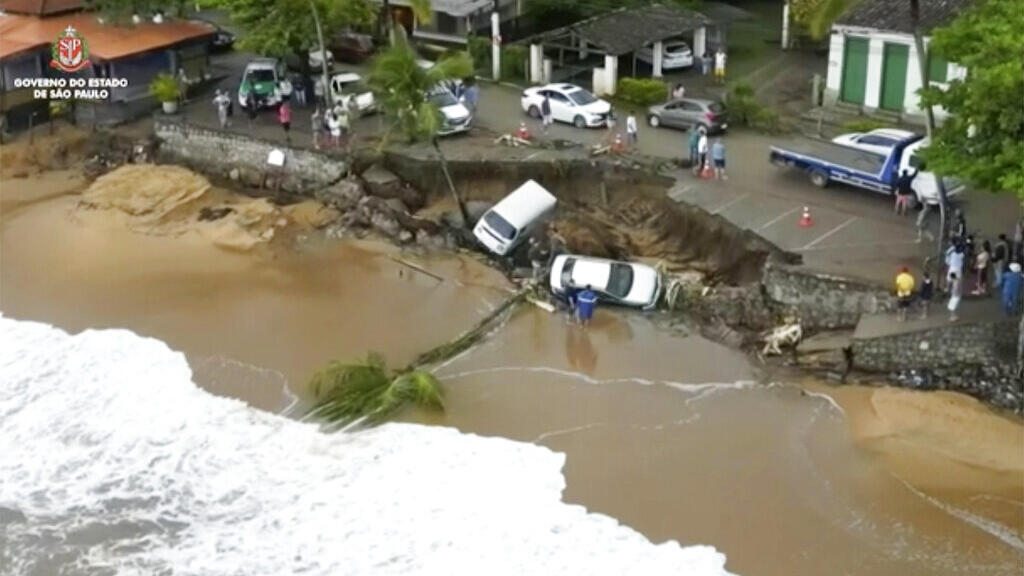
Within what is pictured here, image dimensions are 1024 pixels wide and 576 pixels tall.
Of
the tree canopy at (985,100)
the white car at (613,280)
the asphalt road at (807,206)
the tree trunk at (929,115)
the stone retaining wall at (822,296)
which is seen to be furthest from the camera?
the white car at (613,280)

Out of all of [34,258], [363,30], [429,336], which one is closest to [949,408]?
[429,336]

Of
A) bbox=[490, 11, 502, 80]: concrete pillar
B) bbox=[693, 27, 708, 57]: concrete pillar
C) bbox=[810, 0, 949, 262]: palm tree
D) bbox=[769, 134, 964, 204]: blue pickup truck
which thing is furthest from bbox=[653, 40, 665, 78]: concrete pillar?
bbox=[810, 0, 949, 262]: palm tree

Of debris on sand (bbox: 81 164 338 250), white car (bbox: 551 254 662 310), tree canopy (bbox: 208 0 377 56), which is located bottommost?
debris on sand (bbox: 81 164 338 250)

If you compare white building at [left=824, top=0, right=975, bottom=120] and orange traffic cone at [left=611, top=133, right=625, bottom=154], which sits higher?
white building at [left=824, top=0, right=975, bottom=120]

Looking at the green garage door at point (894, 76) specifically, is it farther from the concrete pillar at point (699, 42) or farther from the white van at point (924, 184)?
the concrete pillar at point (699, 42)

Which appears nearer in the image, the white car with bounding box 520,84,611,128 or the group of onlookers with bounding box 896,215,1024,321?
the group of onlookers with bounding box 896,215,1024,321

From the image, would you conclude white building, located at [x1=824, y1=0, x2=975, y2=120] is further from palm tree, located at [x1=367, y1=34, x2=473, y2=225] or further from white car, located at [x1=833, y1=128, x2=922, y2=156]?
palm tree, located at [x1=367, y1=34, x2=473, y2=225]

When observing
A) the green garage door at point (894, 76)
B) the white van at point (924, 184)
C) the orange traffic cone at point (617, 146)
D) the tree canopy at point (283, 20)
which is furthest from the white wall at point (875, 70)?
the tree canopy at point (283, 20)
